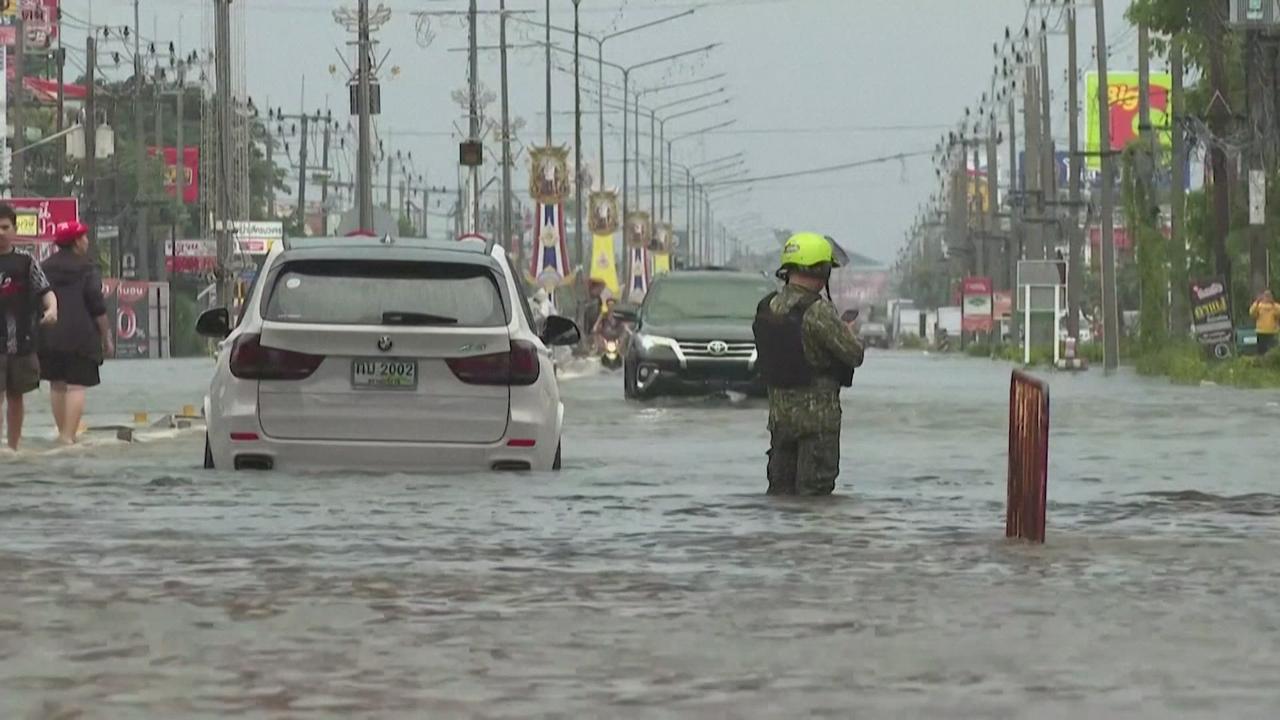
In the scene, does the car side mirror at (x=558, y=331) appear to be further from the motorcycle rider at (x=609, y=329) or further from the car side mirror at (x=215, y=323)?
the motorcycle rider at (x=609, y=329)

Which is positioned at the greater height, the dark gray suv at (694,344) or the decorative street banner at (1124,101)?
the decorative street banner at (1124,101)

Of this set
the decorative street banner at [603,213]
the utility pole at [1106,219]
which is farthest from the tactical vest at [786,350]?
the decorative street banner at [603,213]

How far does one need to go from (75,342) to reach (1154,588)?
509 inches

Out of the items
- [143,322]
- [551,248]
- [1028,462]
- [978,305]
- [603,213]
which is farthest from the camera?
[978,305]

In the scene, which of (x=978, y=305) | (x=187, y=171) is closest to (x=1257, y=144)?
(x=978, y=305)

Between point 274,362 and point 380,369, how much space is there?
59 centimetres

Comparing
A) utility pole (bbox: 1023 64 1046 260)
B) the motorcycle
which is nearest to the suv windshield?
the motorcycle

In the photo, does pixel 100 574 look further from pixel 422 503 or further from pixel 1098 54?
pixel 1098 54

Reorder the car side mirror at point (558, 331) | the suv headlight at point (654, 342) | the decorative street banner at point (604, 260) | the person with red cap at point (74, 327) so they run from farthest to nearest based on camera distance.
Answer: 1. the decorative street banner at point (604, 260)
2. the suv headlight at point (654, 342)
3. the person with red cap at point (74, 327)
4. the car side mirror at point (558, 331)

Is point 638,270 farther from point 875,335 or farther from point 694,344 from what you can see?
point 694,344

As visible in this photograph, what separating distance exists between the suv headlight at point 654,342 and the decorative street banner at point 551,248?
139 feet

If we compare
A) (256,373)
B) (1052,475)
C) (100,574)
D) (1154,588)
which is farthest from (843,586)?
(1052,475)

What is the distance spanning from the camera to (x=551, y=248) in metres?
81.2

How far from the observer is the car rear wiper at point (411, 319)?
720 inches
